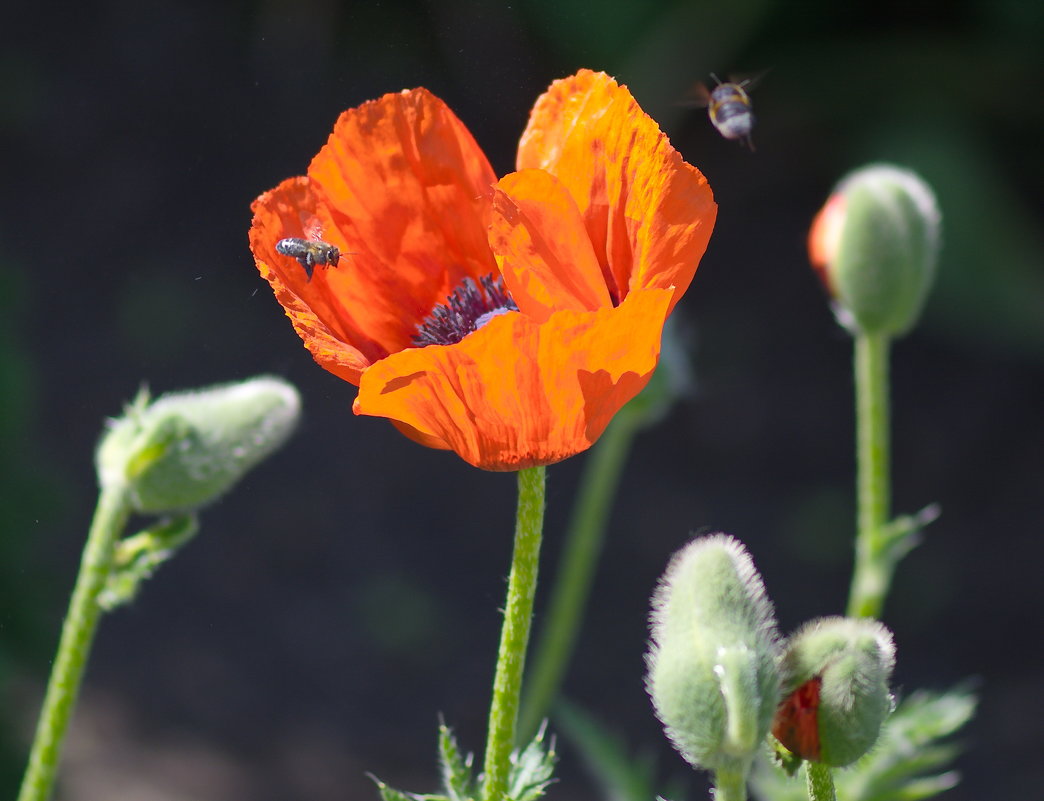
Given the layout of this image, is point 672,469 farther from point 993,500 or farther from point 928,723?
point 928,723

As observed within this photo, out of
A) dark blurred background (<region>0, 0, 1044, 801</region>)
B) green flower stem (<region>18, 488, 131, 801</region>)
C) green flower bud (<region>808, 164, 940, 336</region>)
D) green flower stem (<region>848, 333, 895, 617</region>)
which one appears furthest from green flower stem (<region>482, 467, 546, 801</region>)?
dark blurred background (<region>0, 0, 1044, 801</region>)

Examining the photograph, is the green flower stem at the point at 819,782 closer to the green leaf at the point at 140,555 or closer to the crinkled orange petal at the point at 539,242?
the crinkled orange petal at the point at 539,242

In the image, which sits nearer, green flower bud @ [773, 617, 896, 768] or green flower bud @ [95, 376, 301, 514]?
green flower bud @ [773, 617, 896, 768]

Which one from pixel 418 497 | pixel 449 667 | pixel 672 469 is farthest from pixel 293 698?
pixel 672 469

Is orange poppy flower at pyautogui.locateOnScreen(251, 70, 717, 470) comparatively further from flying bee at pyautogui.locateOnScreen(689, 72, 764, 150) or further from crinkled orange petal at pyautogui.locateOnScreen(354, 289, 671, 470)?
flying bee at pyautogui.locateOnScreen(689, 72, 764, 150)

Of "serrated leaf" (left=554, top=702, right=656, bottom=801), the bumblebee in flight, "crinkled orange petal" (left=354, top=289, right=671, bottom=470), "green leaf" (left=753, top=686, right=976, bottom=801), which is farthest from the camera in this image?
"serrated leaf" (left=554, top=702, right=656, bottom=801)

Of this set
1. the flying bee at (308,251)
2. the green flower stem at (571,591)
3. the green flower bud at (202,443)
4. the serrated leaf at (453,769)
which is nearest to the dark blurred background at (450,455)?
the green flower stem at (571,591)

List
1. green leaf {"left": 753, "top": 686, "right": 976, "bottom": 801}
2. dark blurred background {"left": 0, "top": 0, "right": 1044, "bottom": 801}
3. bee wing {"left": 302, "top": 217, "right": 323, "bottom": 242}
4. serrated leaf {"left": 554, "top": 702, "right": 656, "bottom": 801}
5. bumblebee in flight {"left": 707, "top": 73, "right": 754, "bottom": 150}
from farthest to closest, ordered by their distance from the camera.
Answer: dark blurred background {"left": 0, "top": 0, "right": 1044, "bottom": 801} → serrated leaf {"left": 554, "top": 702, "right": 656, "bottom": 801} → green leaf {"left": 753, "top": 686, "right": 976, "bottom": 801} → bumblebee in flight {"left": 707, "top": 73, "right": 754, "bottom": 150} → bee wing {"left": 302, "top": 217, "right": 323, "bottom": 242}

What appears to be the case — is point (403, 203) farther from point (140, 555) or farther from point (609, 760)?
point (609, 760)
